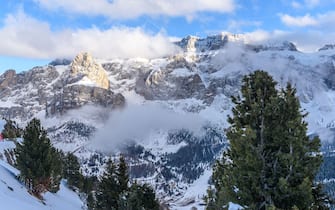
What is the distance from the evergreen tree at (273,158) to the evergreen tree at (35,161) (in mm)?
30252

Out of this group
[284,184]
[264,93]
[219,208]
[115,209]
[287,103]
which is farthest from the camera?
[115,209]

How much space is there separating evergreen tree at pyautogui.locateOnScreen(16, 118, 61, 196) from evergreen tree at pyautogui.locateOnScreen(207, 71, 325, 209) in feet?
99.3

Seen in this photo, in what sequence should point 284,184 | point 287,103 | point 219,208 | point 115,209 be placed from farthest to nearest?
1. point 115,209
2. point 219,208
3. point 287,103
4. point 284,184

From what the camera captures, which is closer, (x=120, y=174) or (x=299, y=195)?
(x=299, y=195)

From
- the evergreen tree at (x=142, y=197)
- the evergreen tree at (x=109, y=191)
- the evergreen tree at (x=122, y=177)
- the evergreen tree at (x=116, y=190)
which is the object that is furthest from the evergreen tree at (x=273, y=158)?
the evergreen tree at (x=122, y=177)

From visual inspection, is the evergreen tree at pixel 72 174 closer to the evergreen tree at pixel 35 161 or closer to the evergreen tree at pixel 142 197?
the evergreen tree at pixel 35 161

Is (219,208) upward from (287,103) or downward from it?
downward

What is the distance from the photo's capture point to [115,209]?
1679 inches

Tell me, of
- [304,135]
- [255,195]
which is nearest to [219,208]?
[255,195]

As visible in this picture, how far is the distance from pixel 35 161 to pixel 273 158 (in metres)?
32.8

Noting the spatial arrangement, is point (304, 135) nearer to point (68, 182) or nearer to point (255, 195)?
point (255, 195)

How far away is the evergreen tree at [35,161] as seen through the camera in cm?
4950

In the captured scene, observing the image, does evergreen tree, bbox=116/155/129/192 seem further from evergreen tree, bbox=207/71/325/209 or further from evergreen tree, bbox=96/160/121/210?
Answer: evergreen tree, bbox=207/71/325/209

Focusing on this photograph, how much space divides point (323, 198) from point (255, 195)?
12.0 feet
